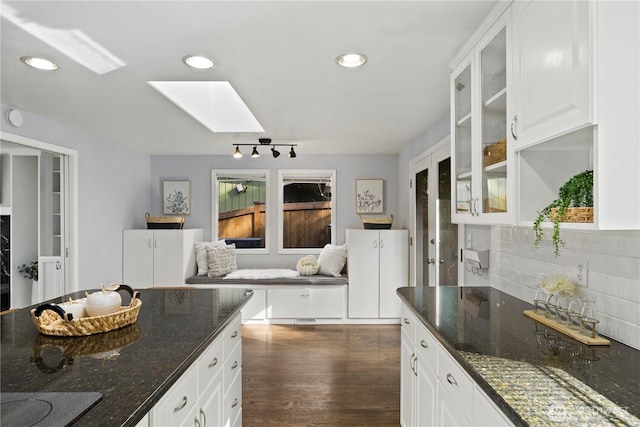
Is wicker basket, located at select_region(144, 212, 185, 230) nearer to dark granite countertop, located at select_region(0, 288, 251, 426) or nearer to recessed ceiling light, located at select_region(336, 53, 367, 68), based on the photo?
dark granite countertop, located at select_region(0, 288, 251, 426)

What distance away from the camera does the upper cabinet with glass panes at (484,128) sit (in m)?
1.57

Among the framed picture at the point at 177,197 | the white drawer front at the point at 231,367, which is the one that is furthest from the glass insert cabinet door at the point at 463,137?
the framed picture at the point at 177,197

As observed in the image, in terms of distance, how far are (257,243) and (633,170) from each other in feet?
16.0

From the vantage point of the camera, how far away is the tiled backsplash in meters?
1.29

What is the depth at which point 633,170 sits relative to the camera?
3.40 feet

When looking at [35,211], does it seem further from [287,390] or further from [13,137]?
[287,390]

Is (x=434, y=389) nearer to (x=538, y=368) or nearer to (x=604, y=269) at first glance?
(x=538, y=368)

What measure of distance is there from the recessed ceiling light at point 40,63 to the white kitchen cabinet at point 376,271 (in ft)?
11.0

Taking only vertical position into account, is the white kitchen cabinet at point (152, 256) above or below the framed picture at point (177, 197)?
below

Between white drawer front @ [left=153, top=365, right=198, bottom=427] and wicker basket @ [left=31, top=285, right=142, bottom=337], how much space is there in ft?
1.37

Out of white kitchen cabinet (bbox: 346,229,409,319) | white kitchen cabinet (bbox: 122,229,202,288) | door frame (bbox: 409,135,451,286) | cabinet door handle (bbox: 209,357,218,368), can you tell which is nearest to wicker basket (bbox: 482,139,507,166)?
cabinet door handle (bbox: 209,357,218,368)

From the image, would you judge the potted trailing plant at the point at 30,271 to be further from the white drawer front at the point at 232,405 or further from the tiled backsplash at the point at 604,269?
the tiled backsplash at the point at 604,269

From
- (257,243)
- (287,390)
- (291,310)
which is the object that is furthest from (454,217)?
(257,243)

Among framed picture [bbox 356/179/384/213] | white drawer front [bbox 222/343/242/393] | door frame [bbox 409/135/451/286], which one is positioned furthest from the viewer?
framed picture [bbox 356/179/384/213]
